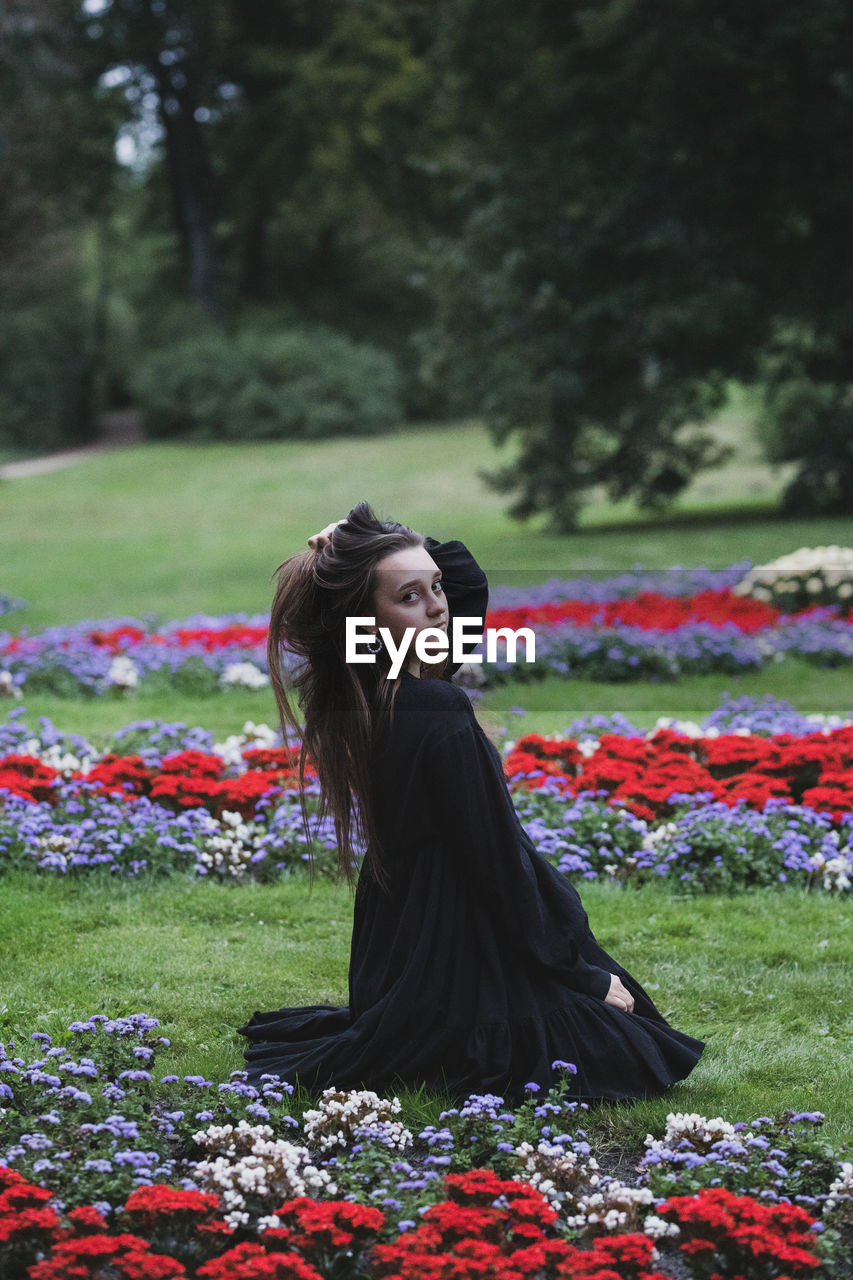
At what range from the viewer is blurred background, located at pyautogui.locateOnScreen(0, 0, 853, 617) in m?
15.6

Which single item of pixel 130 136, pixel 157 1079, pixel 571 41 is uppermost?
pixel 130 136

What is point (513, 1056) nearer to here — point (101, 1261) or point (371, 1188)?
point (371, 1188)

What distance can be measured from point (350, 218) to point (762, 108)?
61.0 feet

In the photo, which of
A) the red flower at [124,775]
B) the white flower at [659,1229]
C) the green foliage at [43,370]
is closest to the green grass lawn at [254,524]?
the green foliage at [43,370]

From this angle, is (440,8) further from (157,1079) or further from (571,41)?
(157,1079)

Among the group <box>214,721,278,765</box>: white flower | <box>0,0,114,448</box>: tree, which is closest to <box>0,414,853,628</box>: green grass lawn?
<box>214,721,278,765</box>: white flower

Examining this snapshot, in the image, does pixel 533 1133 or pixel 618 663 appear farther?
pixel 618 663

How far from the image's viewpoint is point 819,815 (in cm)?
513

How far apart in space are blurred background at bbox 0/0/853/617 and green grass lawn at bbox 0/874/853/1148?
3708mm

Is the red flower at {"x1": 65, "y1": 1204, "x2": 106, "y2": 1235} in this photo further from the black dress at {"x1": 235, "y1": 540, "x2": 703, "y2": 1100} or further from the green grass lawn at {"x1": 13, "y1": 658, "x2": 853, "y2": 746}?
the green grass lawn at {"x1": 13, "y1": 658, "x2": 853, "y2": 746}

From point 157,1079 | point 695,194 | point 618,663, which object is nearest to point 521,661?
point 618,663

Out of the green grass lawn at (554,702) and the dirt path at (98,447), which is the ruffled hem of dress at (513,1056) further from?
the dirt path at (98,447)

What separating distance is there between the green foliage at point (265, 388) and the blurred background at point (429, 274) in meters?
0.07

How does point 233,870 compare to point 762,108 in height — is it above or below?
below
